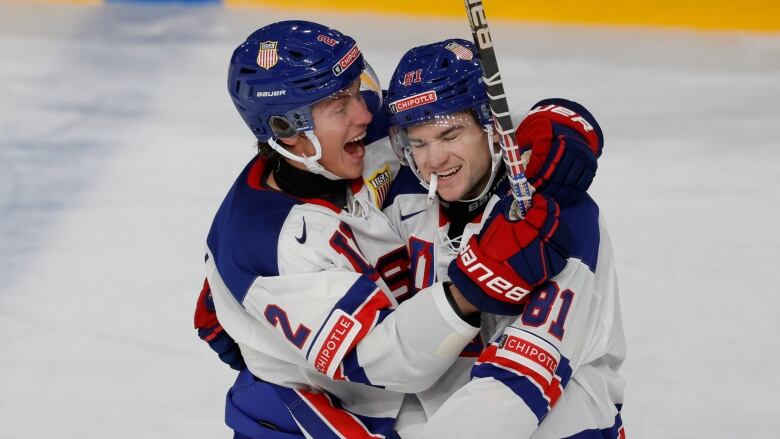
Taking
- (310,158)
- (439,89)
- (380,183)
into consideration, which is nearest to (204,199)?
(380,183)

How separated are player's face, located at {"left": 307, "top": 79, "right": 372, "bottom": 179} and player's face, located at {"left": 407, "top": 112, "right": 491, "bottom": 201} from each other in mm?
156

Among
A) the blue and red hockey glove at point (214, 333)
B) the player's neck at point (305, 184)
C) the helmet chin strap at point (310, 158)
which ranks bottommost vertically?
the blue and red hockey glove at point (214, 333)

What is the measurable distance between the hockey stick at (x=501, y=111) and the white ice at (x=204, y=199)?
157 cm

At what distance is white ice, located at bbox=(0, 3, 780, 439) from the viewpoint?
13.2 feet

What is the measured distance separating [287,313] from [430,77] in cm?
60

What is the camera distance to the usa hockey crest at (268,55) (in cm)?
286

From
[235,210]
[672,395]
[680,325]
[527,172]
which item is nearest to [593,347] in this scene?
[527,172]

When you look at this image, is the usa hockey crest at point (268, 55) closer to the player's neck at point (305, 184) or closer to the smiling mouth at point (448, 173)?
the player's neck at point (305, 184)

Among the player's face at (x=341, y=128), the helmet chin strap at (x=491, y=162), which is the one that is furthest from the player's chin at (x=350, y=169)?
the helmet chin strap at (x=491, y=162)

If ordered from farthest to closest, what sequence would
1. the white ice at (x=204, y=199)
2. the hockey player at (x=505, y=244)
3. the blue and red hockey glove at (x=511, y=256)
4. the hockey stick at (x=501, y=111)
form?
1. the white ice at (x=204, y=199)
2. the hockey player at (x=505, y=244)
3. the blue and red hockey glove at (x=511, y=256)
4. the hockey stick at (x=501, y=111)

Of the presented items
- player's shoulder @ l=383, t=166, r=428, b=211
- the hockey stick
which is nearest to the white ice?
player's shoulder @ l=383, t=166, r=428, b=211

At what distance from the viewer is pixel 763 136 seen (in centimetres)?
536

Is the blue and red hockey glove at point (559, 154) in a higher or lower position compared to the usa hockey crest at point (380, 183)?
higher

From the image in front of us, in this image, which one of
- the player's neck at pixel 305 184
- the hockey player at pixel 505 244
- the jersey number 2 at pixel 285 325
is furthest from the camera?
the player's neck at pixel 305 184
